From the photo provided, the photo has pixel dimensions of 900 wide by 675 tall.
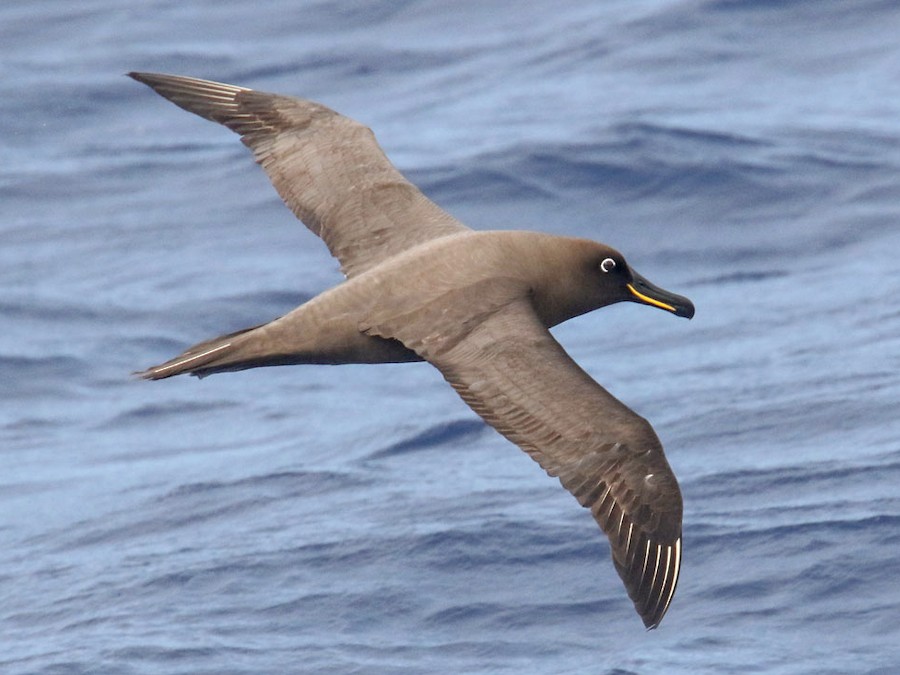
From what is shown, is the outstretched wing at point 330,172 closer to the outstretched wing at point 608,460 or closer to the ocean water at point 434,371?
the outstretched wing at point 608,460

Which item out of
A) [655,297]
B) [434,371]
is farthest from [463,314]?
[434,371]

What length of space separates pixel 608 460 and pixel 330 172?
3379 mm

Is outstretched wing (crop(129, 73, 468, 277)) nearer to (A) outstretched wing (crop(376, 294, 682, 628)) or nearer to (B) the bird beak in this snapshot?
(B) the bird beak

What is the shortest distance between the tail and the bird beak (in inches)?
88.9

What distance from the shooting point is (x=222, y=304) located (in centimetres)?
1972

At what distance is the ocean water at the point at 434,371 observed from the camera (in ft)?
42.8

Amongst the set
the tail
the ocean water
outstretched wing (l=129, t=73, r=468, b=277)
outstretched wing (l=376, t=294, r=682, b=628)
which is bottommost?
the ocean water

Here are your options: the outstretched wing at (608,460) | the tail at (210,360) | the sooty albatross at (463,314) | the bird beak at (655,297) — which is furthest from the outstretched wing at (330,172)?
the outstretched wing at (608,460)

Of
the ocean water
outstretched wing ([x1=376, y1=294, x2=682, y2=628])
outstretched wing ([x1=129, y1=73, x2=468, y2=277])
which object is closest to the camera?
outstretched wing ([x1=376, y1=294, x2=682, y2=628])

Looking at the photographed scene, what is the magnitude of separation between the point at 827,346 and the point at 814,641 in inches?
260

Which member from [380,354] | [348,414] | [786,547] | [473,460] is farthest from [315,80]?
[380,354]

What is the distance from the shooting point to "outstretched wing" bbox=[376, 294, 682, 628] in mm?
9164

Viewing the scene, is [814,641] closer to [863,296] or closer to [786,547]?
[786,547]

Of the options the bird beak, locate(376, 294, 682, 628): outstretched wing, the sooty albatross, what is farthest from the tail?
the bird beak
